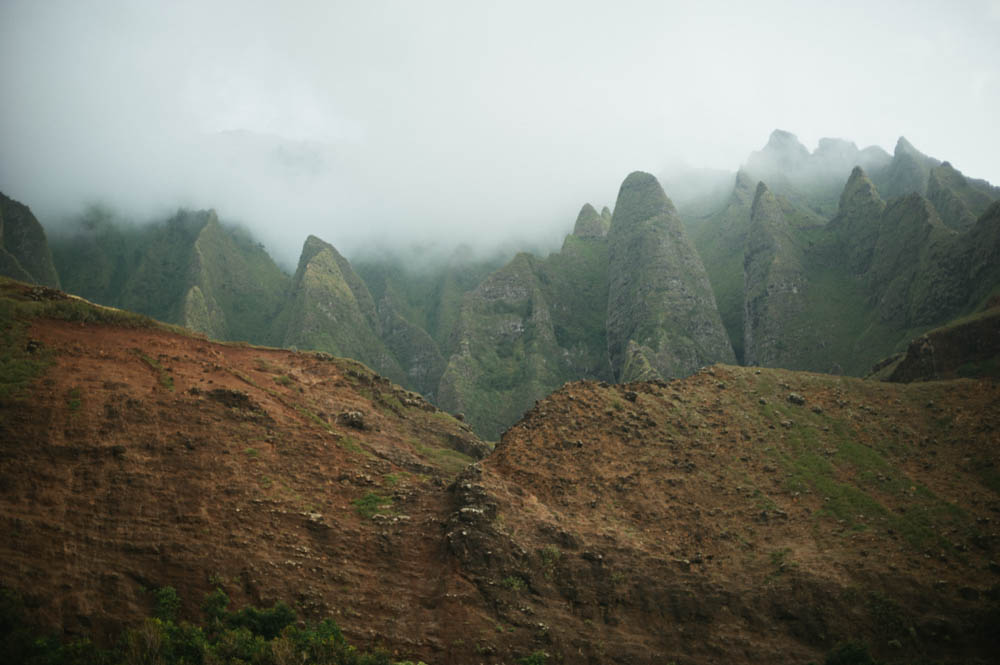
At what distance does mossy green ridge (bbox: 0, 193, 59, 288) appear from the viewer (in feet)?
396

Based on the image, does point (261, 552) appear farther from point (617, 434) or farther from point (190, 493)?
point (617, 434)

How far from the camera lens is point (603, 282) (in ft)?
543

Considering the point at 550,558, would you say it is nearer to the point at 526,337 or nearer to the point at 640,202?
the point at 526,337

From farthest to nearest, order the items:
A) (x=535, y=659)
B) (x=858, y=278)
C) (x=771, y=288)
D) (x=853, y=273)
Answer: (x=771, y=288)
(x=853, y=273)
(x=858, y=278)
(x=535, y=659)

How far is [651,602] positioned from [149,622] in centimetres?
2190

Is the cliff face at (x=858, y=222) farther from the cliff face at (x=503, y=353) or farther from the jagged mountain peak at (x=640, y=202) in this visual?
the cliff face at (x=503, y=353)

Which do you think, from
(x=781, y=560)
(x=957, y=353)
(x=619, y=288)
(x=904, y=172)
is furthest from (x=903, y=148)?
(x=781, y=560)

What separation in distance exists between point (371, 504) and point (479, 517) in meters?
5.52

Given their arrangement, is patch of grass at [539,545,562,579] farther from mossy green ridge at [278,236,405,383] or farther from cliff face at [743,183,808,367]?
mossy green ridge at [278,236,405,383]

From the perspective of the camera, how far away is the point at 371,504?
96.7 ft

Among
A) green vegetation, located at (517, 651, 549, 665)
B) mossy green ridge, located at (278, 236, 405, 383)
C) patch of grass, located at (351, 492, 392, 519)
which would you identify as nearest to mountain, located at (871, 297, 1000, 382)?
green vegetation, located at (517, 651, 549, 665)

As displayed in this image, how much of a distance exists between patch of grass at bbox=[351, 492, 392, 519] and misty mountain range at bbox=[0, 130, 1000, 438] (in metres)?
82.1

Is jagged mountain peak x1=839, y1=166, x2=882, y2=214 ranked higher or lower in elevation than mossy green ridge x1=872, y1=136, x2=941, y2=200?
lower

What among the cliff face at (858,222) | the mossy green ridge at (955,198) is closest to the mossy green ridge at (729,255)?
the cliff face at (858,222)
